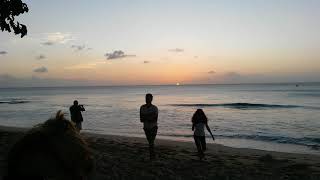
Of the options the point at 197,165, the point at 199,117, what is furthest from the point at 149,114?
the point at 197,165

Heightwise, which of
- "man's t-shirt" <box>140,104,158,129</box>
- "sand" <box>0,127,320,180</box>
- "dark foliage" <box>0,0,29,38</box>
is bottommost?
"sand" <box>0,127,320,180</box>

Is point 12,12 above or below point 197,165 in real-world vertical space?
above

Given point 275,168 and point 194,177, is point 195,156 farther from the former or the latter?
point 194,177

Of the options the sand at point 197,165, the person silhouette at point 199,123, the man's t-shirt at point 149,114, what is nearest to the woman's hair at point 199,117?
the person silhouette at point 199,123

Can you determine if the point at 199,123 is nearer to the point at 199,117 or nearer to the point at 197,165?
the point at 199,117

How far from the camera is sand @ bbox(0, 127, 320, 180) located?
1045 cm

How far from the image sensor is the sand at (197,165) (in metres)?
10.5

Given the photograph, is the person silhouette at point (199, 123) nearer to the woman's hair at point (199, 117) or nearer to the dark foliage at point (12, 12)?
the woman's hair at point (199, 117)

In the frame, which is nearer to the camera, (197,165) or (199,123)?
(197,165)

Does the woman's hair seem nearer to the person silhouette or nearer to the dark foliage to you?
the person silhouette

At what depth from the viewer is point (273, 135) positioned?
75.0 feet

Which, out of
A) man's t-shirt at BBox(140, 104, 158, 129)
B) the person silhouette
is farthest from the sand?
man's t-shirt at BBox(140, 104, 158, 129)

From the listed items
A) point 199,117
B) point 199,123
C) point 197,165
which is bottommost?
point 197,165

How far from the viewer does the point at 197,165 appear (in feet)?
39.4
